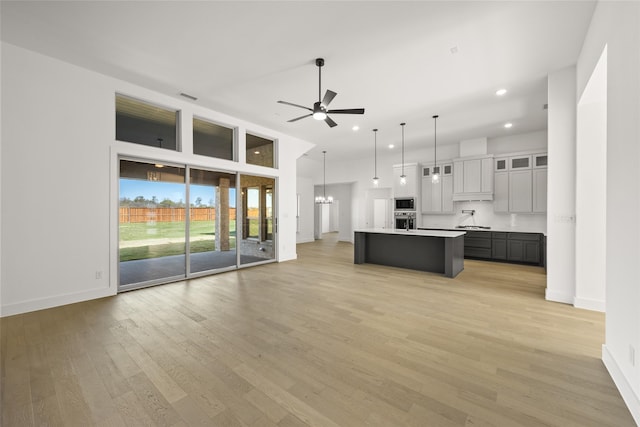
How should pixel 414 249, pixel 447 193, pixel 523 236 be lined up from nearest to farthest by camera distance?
pixel 414 249 → pixel 523 236 → pixel 447 193

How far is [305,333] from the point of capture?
9.09 ft

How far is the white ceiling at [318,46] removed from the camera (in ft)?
8.76

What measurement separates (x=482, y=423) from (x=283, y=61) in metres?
4.19

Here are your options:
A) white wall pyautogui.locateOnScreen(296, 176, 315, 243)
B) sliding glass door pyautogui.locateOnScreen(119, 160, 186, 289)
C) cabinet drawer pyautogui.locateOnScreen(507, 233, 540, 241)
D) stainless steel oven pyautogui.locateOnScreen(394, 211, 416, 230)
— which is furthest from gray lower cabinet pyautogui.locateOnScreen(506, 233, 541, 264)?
sliding glass door pyautogui.locateOnScreen(119, 160, 186, 289)

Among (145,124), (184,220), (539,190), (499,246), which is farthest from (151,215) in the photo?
(539,190)

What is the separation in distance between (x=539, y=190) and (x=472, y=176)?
59.9 inches

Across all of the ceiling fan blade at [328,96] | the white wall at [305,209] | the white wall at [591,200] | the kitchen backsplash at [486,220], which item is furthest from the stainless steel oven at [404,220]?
the ceiling fan blade at [328,96]

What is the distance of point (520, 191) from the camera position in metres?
6.73

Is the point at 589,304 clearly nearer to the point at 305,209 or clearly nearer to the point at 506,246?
the point at 506,246

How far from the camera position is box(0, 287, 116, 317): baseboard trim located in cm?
325

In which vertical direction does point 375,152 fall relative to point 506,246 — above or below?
above

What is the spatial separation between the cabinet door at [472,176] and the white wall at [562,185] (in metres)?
3.47

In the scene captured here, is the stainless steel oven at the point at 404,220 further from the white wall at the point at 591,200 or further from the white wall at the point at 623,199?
the white wall at the point at 623,199

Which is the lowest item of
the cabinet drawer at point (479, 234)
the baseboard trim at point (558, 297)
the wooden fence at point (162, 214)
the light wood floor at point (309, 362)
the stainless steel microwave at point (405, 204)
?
the light wood floor at point (309, 362)
